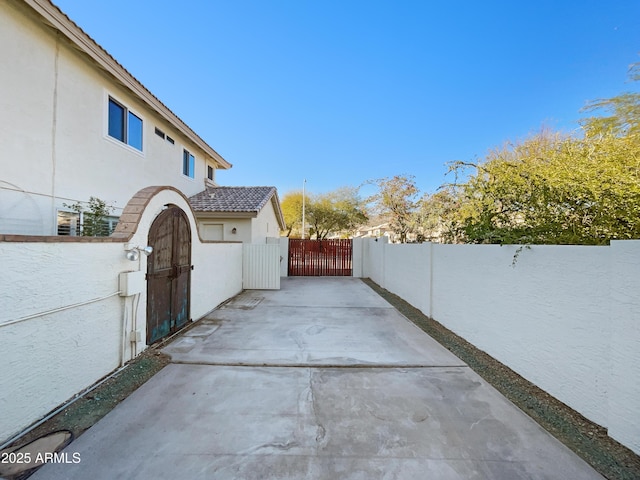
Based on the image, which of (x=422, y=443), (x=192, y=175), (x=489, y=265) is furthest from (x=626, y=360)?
(x=192, y=175)

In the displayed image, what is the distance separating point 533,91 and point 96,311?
15.2 meters

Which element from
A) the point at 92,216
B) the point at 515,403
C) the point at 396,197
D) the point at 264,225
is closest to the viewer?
the point at 515,403

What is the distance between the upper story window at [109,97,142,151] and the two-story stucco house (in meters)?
0.03

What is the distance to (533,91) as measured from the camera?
10.6m

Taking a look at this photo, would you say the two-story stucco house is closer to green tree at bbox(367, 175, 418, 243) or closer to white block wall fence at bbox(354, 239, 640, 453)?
white block wall fence at bbox(354, 239, 640, 453)

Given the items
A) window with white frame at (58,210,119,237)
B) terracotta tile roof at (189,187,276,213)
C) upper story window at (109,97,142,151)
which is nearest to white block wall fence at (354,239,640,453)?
window with white frame at (58,210,119,237)

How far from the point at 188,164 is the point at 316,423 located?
464 inches

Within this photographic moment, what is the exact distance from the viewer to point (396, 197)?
1426 cm

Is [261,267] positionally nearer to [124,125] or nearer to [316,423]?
[124,125]

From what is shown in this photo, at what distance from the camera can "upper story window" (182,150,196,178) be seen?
11.1 m

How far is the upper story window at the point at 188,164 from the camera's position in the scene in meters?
11.1

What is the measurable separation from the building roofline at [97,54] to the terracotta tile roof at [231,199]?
310cm

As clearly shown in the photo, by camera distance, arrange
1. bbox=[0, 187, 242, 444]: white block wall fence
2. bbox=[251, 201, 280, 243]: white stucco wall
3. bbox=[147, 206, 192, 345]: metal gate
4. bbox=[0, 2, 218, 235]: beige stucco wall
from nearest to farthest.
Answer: bbox=[0, 187, 242, 444]: white block wall fence
bbox=[147, 206, 192, 345]: metal gate
bbox=[0, 2, 218, 235]: beige stucco wall
bbox=[251, 201, 280, 243]: white stucco wall

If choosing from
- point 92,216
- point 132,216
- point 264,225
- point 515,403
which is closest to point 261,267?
point 264,225
